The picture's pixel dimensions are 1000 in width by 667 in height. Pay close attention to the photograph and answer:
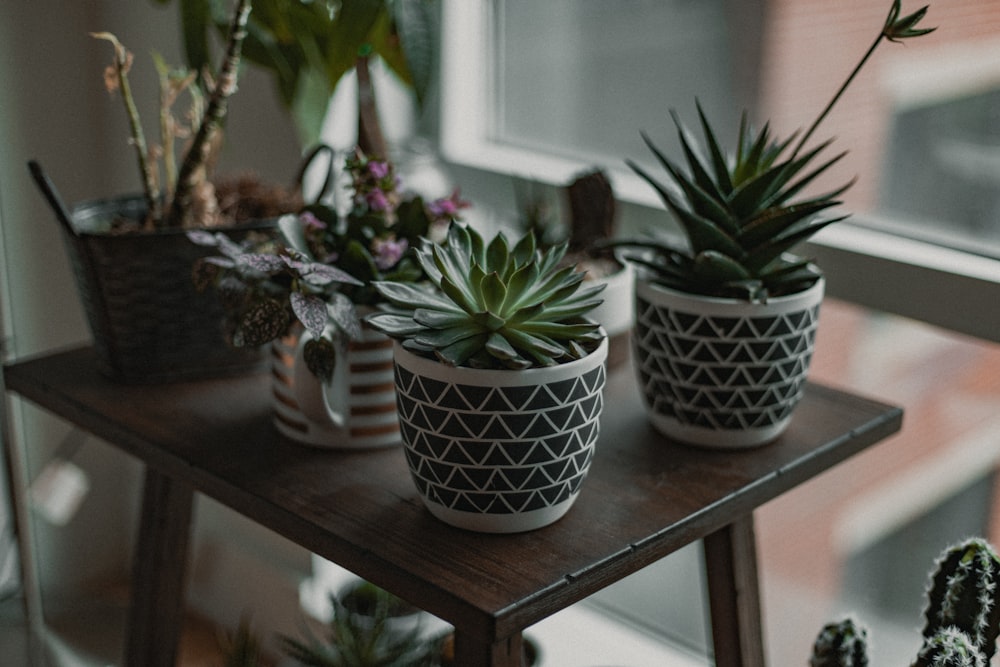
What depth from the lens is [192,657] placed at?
1.55m

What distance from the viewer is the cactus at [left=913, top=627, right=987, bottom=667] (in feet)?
2.62

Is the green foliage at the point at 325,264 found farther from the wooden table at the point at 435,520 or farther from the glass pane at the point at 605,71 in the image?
the glass pane at the point at 605,71

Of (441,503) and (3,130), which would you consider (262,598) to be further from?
(441,503)

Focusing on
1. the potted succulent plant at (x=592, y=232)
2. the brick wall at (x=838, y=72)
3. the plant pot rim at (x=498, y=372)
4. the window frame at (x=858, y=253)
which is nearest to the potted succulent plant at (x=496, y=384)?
the plant pot rim at (x=498, y=372)

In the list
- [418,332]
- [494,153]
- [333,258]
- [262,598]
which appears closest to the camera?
[418,332]

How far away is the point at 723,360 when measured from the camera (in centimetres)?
90

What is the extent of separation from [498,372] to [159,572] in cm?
58

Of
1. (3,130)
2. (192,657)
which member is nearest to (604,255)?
(3,130)

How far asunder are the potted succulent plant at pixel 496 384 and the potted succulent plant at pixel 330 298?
83 millimetres

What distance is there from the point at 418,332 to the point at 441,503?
0.41 ft

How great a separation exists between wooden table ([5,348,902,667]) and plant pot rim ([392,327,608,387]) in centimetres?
13

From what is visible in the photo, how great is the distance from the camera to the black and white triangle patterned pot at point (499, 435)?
2.47 ft

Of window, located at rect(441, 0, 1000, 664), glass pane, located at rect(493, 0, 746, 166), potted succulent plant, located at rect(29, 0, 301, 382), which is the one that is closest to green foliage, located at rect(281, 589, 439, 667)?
potted succulent plant, located at rect(29, 0, 301, 382)

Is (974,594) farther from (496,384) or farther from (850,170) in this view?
(850,170)
